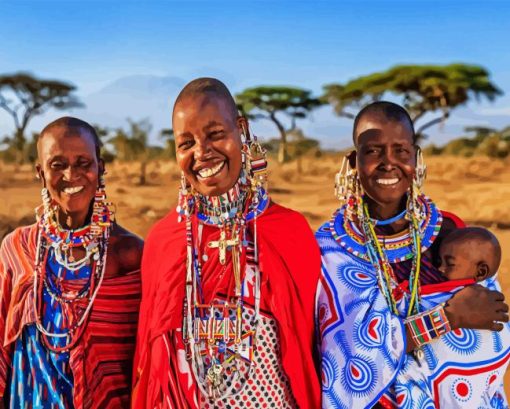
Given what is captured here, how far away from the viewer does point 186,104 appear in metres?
2.71

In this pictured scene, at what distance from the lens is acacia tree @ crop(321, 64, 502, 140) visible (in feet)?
74.9

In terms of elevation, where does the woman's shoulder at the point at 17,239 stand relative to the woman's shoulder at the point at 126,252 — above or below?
above

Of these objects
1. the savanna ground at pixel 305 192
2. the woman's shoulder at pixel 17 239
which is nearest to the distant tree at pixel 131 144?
the savanna ground at pixel 305 192

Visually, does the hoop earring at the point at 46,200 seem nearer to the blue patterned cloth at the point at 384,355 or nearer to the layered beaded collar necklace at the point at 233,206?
the layered beaded collar necklace at the point at 233,206

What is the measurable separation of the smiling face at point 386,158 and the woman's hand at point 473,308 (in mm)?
468

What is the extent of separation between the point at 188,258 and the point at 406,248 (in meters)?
Answer: 0.90

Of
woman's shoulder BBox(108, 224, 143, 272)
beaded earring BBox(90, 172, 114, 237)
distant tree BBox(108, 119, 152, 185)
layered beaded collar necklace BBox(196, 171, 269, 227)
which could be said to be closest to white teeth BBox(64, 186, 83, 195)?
beaded earring BBox(90, 172, 114, 237)

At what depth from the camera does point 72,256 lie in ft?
A: 10.1

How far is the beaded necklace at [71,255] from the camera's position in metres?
2.98

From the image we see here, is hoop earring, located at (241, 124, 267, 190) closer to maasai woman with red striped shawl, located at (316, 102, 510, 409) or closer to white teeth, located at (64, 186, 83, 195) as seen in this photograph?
maasai woman with red striped shawl, located at (316, 102, 510, 409)

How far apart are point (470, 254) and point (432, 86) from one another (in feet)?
68.6

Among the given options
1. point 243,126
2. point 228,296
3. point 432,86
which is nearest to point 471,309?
point 228,296

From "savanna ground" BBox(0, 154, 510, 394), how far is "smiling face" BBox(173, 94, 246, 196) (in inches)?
264

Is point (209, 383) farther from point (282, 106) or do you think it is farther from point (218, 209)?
point (282, 106)
